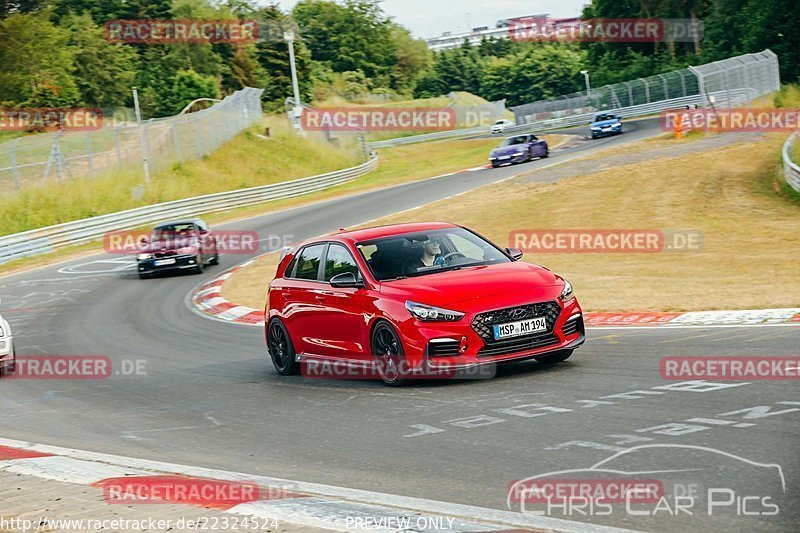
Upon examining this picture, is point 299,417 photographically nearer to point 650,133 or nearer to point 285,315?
point 285,315

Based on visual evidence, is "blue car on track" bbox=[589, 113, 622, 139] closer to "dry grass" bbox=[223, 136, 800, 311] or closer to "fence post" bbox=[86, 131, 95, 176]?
"dry grass" bbox=[223, 136, 800, 311]

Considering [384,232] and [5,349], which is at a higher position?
[384,232]

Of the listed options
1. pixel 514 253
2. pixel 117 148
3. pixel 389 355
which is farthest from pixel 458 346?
pixel 117 148

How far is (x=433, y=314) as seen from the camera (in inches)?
394

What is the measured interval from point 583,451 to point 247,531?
7.81 feet

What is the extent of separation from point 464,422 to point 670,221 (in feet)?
66.2

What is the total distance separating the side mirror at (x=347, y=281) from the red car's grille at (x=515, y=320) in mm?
1507

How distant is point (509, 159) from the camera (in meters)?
49.0

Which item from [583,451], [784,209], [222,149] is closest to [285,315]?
[583,451]

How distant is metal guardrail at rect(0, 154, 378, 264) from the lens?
36188 mm

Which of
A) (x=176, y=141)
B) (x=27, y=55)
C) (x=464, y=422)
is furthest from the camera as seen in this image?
(x=27, y=55)

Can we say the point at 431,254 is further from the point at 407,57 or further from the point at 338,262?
the point at 407,57

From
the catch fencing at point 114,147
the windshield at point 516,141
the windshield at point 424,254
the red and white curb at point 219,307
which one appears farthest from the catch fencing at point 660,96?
the windshield at point 424,254

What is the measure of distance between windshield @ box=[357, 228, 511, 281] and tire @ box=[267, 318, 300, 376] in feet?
5.52
